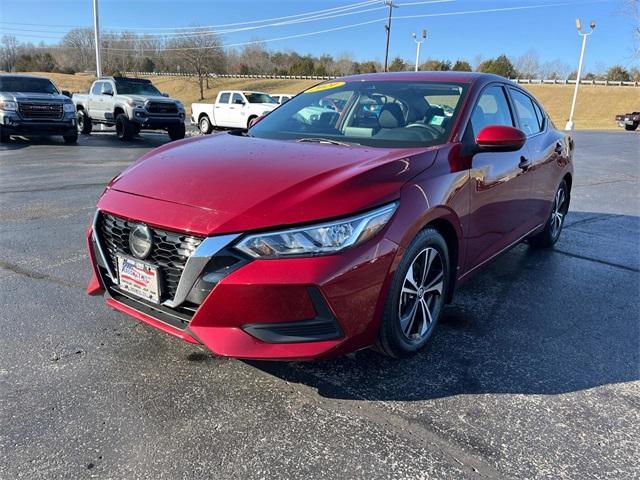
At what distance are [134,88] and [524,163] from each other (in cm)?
1518

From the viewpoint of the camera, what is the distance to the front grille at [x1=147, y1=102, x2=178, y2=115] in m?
15.3

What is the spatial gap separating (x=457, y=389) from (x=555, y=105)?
62.1m

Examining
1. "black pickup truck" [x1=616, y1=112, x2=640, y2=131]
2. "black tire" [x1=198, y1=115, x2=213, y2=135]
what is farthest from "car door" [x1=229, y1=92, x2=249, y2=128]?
"black pickup truck" [x1=616, y1=112, x2=640, y2=131]

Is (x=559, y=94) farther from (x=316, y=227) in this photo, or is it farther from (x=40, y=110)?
(x=316, y=227)

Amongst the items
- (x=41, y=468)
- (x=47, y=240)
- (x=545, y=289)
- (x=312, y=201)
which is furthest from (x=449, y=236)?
(x=47, y=240)

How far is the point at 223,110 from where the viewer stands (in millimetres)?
20109

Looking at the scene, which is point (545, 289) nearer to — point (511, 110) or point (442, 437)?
point (511, 110)

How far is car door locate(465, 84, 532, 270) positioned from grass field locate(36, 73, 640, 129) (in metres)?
38.5

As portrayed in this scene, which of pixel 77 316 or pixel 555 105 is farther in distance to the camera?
pixel 555 105

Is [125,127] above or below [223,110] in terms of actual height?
below

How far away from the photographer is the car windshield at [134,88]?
1605cm

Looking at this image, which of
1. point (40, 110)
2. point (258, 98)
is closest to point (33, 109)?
point (40, 110)

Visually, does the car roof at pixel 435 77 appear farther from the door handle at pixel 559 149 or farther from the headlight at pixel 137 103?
the headlight at pixel 137 103

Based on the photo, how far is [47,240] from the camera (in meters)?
5.04
